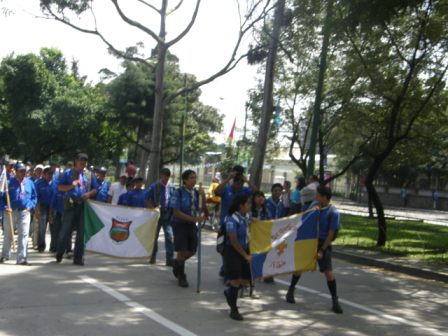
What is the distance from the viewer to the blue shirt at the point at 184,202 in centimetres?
873

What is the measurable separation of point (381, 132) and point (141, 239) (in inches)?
590

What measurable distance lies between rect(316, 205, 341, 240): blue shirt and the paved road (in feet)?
3.40

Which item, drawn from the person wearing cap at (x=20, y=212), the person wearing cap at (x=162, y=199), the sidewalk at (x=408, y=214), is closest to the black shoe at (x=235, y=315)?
the person wearing cap at (x=162, y=199)

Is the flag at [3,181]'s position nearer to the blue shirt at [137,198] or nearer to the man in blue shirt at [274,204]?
the blue shirt at [137,198]

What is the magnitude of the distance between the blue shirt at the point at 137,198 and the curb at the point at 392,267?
17.9 ft

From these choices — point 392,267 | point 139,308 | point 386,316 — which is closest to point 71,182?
point 139,308

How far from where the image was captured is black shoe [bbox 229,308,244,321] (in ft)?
22.9

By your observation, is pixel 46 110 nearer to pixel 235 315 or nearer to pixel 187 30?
pixel 187 30

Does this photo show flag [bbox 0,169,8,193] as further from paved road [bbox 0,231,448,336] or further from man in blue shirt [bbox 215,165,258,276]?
man in blue shirt [bbox 215,165,258,276]

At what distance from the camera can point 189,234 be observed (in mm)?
8828

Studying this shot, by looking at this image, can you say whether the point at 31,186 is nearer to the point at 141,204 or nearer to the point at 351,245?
the point at 141,204

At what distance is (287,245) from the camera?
332 inches

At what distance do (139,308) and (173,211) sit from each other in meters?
1.92

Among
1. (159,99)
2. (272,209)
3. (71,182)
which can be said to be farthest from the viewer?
(159,99)
